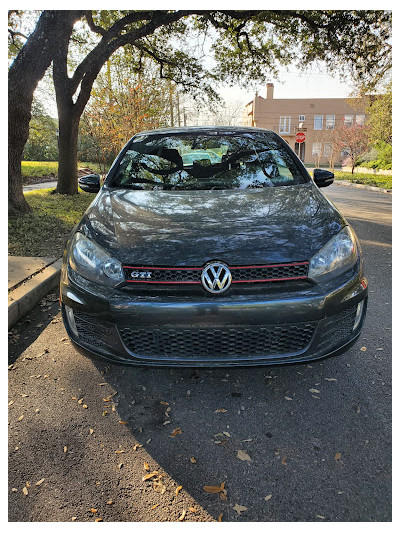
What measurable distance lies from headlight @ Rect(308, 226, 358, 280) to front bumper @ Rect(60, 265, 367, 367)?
5cm

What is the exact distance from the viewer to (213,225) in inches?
95.4

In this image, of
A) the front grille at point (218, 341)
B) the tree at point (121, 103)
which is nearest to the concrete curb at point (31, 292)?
the front grille at point (218, 341)

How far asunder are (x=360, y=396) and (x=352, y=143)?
3125 cm

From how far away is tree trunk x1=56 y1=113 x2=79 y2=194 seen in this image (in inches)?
446

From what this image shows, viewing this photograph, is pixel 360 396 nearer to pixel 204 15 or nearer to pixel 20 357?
pixel 20 357

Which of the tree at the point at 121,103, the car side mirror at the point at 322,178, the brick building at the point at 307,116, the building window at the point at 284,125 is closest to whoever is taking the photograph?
the car side mirror at the point at 322,178

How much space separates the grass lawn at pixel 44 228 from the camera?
5.41 meters

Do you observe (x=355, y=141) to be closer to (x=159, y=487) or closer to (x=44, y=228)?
(x=44, y=228)

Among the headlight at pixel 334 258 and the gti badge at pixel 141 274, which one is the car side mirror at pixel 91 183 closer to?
the gti badge at pixel 141 274

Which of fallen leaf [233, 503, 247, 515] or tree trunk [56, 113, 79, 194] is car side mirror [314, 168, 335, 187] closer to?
fallen leaf [233, 503, 247, 515]

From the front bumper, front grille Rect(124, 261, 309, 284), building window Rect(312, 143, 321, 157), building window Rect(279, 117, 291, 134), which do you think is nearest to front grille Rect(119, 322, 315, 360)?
the front bumper

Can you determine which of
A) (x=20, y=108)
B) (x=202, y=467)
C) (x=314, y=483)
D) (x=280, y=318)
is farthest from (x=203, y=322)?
(x=20, y=108)

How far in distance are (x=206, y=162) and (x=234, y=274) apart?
168 cm

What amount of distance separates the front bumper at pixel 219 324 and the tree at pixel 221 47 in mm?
9082
